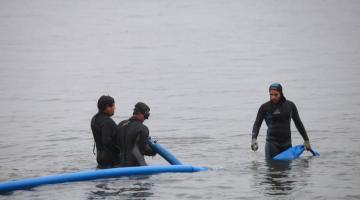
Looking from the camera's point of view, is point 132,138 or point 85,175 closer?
point 132,138

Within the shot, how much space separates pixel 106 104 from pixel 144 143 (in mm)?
1101

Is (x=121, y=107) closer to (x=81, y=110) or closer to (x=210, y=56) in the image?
(x=81, y=110)

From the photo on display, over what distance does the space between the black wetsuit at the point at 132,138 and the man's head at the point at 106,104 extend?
39 centimetres

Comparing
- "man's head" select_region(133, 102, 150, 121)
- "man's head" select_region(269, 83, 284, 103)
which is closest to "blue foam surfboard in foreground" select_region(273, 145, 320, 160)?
"man's head" select_region(269, 83, 284, 103)

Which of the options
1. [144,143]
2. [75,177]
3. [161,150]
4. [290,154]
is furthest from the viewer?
[290,154]

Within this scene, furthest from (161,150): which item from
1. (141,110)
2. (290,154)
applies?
(290,154)

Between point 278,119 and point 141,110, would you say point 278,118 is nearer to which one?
point 278,119

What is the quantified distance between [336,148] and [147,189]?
740cm

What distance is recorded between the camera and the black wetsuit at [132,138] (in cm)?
1542

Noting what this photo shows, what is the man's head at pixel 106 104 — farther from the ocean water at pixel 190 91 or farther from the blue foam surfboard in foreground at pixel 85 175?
the ocean water at pixel 190 91

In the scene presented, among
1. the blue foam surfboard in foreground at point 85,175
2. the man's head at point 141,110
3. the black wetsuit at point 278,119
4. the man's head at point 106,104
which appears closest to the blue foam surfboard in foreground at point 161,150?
the blue foam surfboard in foreground at point 85,175

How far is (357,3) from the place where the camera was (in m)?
92.9

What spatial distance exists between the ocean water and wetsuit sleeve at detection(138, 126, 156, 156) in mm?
690

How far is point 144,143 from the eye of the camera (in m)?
15.6
